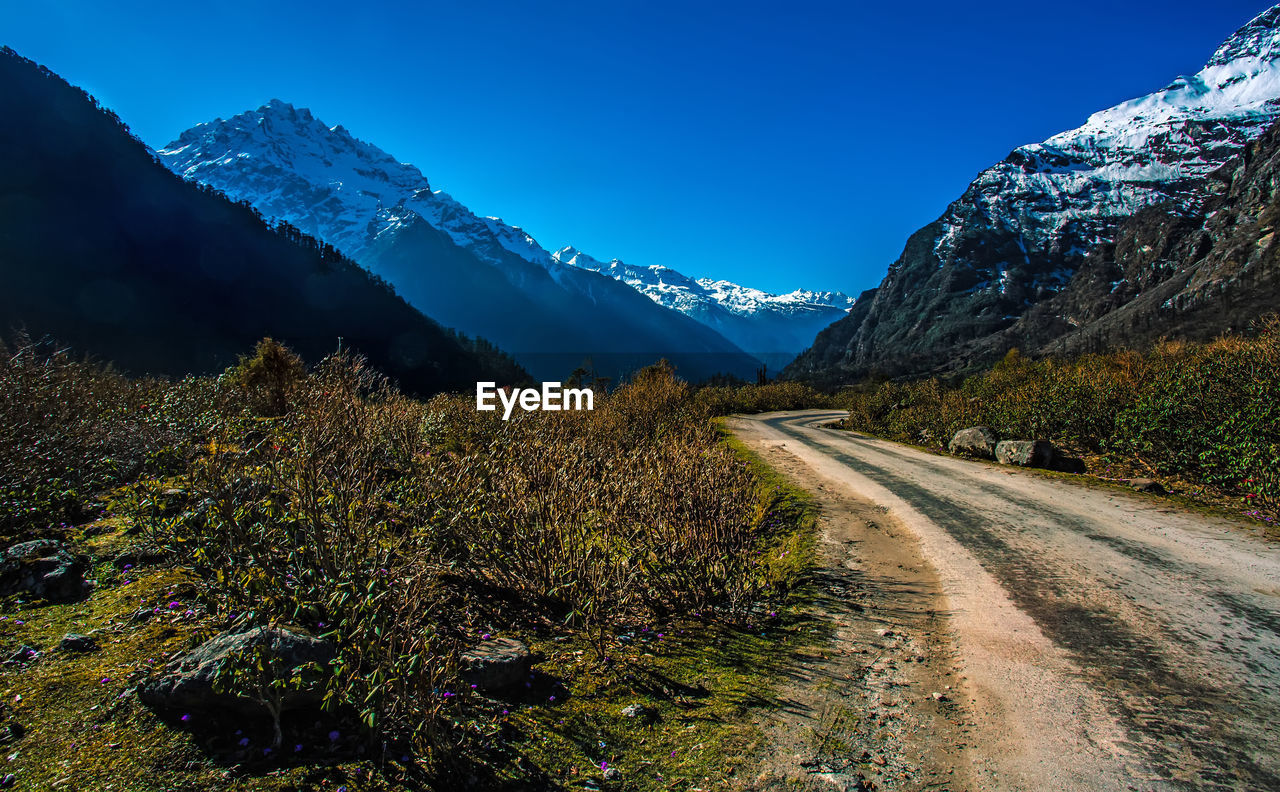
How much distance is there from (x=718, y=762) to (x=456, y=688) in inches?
67.9

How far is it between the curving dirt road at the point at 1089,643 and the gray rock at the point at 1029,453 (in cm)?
408

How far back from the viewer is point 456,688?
11.7ft

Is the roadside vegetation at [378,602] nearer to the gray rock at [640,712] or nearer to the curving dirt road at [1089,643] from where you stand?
the gray rock at [640,712]

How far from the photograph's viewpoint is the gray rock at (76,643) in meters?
4.10

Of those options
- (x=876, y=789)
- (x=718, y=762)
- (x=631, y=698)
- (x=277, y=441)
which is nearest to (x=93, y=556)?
(x=277, y=441)

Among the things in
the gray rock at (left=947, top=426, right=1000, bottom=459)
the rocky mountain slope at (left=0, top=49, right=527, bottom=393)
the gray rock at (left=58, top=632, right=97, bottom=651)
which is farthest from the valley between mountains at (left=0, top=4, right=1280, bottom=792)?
the rocky mountain slope at (left=0, top=49, right=527, bottom=393)

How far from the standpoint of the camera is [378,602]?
3396mm

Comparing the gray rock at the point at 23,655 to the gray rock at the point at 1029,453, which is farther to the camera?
the gray rock at the point at 1029,453

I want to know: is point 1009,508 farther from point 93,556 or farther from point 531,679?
point 93,556

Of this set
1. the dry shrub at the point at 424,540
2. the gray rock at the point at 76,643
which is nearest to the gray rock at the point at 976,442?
the dry shrub at the point at 424,540

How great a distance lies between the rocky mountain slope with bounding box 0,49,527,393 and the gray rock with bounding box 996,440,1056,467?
108903mm

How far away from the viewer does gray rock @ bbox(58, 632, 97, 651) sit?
13.5 ft

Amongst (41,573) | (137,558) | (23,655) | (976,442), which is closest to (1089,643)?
(23,655)

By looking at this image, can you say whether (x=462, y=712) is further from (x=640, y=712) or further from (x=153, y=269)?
(x=153, y=269)
